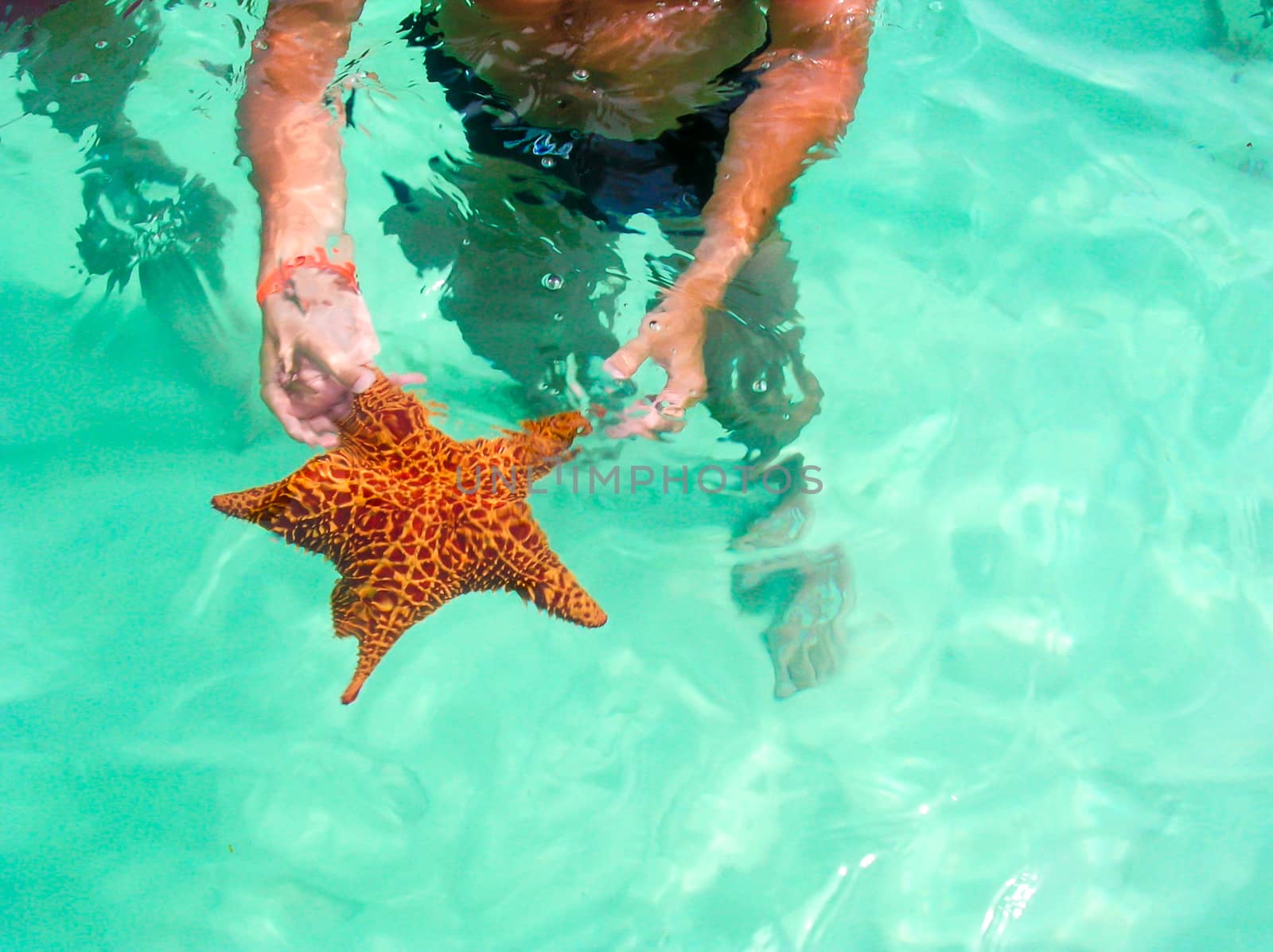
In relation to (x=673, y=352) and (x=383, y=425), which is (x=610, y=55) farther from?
(x=383, y=425)

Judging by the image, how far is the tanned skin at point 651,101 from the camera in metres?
3.16

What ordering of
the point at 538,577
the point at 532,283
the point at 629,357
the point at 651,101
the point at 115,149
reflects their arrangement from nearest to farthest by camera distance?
the point at 538,577, the point at 629,357, the point at 651,101, the point at 532,283, the point at 115,149

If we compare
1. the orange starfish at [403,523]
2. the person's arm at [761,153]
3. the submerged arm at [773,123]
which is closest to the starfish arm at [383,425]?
the orange starfish at [403,523]

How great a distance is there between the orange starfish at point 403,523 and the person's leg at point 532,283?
0.91 metres

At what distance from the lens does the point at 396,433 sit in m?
2.72

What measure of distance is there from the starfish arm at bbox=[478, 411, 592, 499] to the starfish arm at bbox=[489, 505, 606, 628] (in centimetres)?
13

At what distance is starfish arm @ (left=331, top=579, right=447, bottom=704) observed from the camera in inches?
100

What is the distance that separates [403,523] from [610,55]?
1.92m

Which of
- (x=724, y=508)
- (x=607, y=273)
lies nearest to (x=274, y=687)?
(x=724, y=508)

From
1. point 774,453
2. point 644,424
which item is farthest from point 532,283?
point 774,453

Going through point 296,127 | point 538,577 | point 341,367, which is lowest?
point 538,577

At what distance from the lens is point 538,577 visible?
2.69m

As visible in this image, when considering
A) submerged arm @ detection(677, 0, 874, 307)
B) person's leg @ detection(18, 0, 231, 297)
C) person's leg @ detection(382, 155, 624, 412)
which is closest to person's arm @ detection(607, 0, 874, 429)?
submerged arm @ detection(677, 0, 874, 307)

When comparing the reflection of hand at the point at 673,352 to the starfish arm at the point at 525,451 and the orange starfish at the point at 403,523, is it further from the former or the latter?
the orange starfish at the point at 403,523
